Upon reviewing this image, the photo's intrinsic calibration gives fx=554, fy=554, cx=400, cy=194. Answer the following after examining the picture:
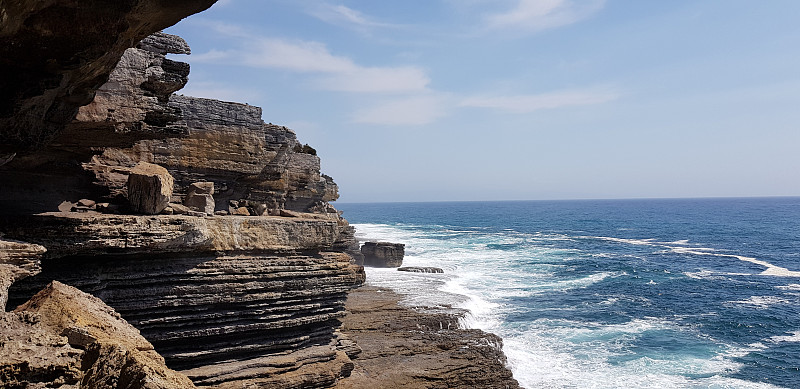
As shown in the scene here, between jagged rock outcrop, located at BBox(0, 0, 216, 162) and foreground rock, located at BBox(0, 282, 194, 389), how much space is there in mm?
2341

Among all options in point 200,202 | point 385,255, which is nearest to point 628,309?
point 385,255

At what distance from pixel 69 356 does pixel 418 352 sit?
44.6 ft

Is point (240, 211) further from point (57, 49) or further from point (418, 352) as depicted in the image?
point (57, 49)

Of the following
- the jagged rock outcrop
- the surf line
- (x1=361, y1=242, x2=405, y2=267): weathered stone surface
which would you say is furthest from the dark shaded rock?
the jagged rock outcrop

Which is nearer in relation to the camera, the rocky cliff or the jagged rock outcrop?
the jagged rock outcrop

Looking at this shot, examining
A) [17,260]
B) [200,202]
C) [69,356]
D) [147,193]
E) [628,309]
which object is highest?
[147,193]

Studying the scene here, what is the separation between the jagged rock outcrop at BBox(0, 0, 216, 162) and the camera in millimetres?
5332

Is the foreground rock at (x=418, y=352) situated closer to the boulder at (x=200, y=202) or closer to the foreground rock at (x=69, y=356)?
the boulder at (x=200, y=202)

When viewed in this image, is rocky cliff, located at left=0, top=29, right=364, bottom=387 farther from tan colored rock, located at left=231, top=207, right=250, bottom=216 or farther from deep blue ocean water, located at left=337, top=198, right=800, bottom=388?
deep blue ocean water, located at left=337, top=198, right=800, bottom=388

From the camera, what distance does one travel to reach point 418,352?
712 inches

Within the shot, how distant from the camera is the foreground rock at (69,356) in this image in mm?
5113

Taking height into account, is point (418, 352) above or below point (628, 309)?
above

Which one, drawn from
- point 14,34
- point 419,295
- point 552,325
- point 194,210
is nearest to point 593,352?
point 552,325

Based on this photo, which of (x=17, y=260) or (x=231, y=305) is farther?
(x=231, y=305)
